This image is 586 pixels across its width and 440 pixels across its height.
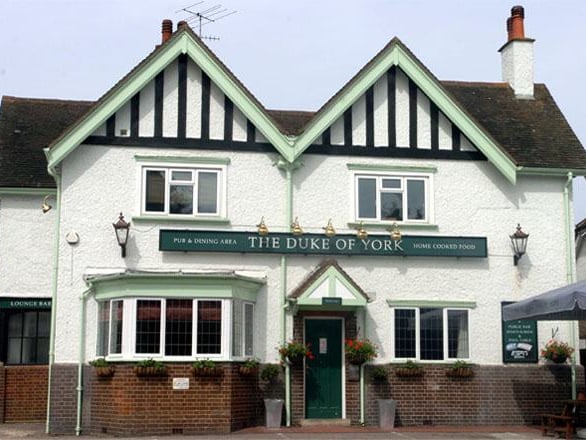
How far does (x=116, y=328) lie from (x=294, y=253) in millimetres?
4627

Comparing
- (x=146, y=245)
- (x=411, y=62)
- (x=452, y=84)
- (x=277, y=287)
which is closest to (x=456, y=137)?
(x=411, y=62)

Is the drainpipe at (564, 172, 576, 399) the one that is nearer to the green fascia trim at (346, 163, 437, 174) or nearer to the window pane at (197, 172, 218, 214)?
the green fascia trim at (346, 163, 437, 174)

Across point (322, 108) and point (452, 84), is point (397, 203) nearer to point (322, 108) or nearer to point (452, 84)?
point (322, 108)

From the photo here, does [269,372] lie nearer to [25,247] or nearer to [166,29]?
[25,247]

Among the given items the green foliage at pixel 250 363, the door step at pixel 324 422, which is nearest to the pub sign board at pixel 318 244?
the green foliage at pixel 250 363

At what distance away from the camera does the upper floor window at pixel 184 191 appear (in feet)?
73.4

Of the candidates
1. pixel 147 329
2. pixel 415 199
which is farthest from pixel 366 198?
pixel 147 329

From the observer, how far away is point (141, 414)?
20.4 m

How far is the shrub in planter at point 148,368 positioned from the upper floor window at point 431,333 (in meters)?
5.93

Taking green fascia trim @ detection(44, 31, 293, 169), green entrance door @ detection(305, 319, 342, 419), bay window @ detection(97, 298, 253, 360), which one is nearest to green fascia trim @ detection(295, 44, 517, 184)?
green fascia trim @ detection(44, 31, 293, 169)

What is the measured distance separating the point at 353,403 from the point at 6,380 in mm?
9387

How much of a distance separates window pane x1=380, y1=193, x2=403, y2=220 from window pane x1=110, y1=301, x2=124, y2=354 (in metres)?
6.88

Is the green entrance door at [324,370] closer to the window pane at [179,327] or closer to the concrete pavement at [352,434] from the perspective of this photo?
the concrete pavement at [352,434]

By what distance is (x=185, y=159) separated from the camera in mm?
22469
